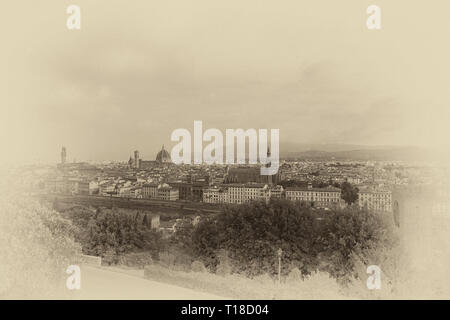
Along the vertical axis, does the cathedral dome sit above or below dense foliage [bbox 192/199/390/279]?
above

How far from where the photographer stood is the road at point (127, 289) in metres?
7.75

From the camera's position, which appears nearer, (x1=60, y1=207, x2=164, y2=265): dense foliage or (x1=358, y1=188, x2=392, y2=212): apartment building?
(x1=358, y1=188, x2=392, y2=212): apartment building

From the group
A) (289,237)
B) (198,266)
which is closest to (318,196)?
(289,237)

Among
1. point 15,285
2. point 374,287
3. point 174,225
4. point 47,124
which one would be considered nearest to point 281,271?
point 374,287

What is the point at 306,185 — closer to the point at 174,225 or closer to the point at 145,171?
the point at 174,225

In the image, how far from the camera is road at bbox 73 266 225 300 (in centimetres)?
775

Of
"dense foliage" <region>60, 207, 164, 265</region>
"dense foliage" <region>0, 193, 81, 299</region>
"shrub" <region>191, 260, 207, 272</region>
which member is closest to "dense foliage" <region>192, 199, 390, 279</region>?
"shrub" <region>191, 260, 207, 272</region>

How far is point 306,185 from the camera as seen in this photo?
9.05 meters

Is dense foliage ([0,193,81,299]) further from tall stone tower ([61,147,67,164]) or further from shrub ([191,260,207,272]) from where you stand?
shrub ([191,260,207,272])

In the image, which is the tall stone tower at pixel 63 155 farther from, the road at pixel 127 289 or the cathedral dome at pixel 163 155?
the road at pixel 127 289

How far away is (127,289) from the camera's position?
8023 mm

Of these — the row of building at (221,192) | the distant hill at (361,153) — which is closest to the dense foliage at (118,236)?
the row of building at (221,192)

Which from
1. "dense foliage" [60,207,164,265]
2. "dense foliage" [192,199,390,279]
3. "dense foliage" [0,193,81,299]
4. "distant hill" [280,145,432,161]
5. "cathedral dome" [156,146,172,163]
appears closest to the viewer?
"dense foliage" [0,193,81,299]

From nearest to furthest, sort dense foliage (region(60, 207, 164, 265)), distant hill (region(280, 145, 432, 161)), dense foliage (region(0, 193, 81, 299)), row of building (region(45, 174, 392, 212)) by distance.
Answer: dense foliage (region(0, 193, 81, 299)) → distant hill (region(280, 145, 432, 161)) → row of building (region(45, 174, 392, 212)) → dense foliage (region(60, 207, 164, 265))
